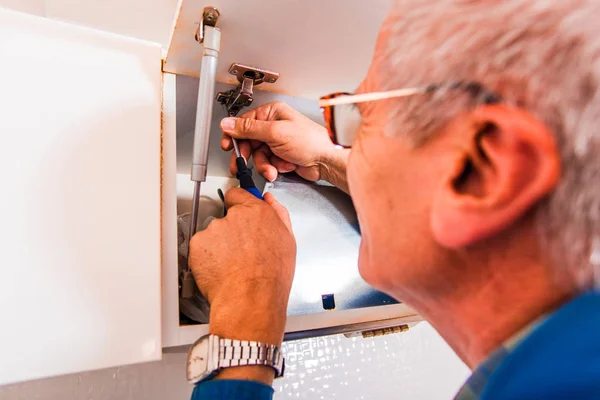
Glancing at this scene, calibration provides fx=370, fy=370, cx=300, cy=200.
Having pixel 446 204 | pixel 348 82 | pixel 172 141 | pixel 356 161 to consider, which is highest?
pixel 348 82

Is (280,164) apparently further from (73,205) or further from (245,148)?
(73,205)

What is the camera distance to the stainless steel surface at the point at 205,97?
488 millimetres

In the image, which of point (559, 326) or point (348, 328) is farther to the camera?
point (348, 328)

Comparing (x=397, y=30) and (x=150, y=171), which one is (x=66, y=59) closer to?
(x=150, y=171)

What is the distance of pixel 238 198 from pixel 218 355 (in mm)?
236

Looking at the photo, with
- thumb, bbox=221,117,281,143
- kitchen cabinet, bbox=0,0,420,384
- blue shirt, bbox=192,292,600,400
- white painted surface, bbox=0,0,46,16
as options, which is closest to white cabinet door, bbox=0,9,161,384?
kitchen cabinet, bbox=0,0,420,384

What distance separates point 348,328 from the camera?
659 mm

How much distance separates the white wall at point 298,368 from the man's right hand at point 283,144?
1.56 ft

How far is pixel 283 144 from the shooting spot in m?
0.64

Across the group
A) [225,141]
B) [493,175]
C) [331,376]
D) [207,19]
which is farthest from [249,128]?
[331,376]

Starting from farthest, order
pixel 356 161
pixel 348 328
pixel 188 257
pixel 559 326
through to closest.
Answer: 1. pixel 348 328
2. pixel 188 257
3. pixel 356 161
4. pixel 559 326

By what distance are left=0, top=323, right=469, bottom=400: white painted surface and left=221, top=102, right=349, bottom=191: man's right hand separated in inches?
18.6

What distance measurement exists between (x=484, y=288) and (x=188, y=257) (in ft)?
1.26

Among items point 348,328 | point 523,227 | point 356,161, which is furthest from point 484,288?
point 348,328
